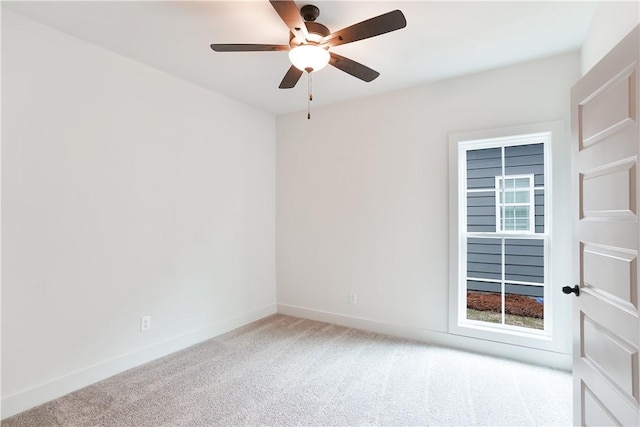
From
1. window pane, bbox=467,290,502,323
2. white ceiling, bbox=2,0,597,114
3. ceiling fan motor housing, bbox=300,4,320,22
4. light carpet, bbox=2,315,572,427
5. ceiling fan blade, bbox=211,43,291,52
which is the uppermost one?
white ceiling, bbox=2,0,597,114

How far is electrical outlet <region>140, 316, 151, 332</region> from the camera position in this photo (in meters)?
2.85

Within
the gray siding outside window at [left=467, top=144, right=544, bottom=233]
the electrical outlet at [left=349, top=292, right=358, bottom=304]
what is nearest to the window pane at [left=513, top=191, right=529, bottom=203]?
the gray siding outside window at [left=467, top=144, right=544, bottom=233]

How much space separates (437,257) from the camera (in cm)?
325

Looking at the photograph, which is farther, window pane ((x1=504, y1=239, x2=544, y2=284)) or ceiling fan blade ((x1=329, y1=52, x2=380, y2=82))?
window pane ((x1=504, y1=239, x2=544, y2=284))

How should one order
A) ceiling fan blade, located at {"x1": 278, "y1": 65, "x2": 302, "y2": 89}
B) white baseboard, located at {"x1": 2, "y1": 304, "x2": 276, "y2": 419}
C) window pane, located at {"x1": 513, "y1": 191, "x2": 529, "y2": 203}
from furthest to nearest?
window pane, located at {"x1": 513, "y1": 191, "x2": 529, "y2": 203} < ceiling fan blade, located at {"x1": 278, "y1": 65, "x2": 302, "y2": 89} < white baseboard, located at {"x1": 2, "y1": 304, "x2": 276, "y2": 419}

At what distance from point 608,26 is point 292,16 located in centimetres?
186

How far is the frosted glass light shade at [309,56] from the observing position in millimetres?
2002

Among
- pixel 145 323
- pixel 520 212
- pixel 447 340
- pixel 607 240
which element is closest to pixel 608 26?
pixel 607 240

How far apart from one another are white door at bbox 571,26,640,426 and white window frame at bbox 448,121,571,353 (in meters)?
1.05

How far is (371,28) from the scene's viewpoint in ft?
5.84

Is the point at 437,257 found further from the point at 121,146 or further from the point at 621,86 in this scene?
the point at 121,146

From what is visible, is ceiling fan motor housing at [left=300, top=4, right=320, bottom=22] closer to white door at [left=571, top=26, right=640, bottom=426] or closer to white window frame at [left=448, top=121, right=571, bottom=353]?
white door at [left=571, top=26, right=640, bottom=426]

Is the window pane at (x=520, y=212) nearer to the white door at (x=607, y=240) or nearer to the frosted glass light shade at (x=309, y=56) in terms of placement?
the white door at (x=607, y=240)

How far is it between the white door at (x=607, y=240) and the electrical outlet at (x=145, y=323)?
3199 mm
